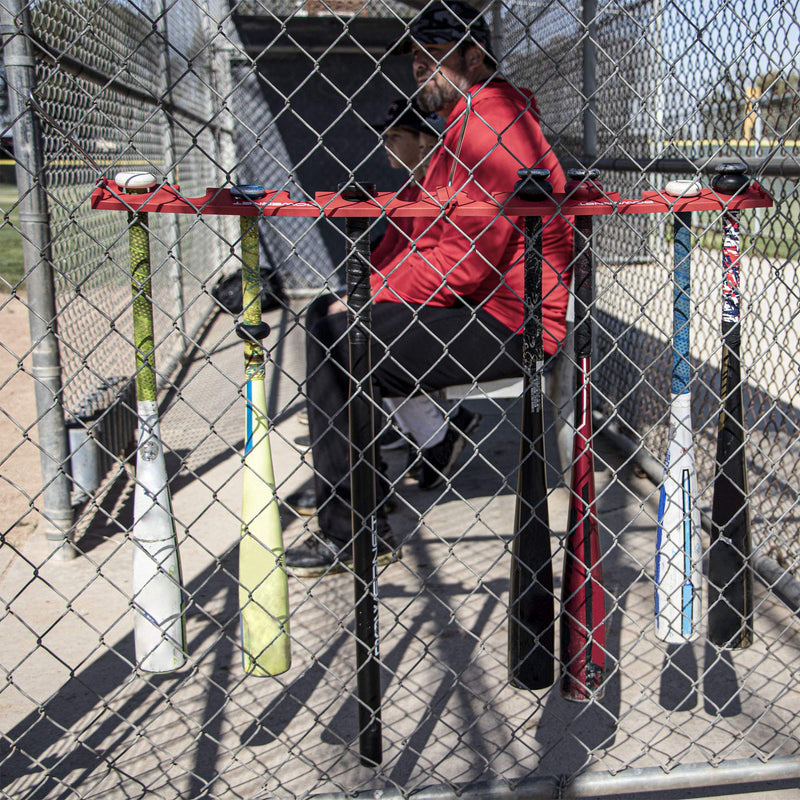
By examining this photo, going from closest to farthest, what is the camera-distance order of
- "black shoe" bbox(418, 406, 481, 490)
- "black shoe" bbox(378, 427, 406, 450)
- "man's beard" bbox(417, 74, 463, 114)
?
"man's beard" bbox(417, 74, 463, 114) → "black shoe" bbox(418, 406, 481, 490) → "black shoe" bbox(378, 427, 406, 450)

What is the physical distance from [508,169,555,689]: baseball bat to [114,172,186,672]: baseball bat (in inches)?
31.5

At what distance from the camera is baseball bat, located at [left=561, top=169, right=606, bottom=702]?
205 cm

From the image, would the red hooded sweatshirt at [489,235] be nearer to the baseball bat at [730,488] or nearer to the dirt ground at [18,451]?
the baseball bat at [730,488]

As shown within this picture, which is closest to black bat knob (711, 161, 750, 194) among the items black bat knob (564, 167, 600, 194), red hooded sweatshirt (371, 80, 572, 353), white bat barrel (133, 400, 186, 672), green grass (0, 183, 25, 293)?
black bat knob (564, 167, 600, 194)

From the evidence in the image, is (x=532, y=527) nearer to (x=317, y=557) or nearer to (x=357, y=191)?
(x=357, y=191)

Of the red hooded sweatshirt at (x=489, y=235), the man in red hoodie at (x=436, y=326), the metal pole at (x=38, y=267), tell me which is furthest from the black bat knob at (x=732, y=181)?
the metal pole at (x=38, y=267)

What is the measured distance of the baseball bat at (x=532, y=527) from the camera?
1.95 m

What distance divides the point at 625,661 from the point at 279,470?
2.08 metres

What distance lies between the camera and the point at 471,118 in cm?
292

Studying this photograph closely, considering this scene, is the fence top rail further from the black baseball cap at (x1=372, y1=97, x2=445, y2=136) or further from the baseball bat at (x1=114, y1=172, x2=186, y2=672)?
the black baseball cap at (x1=372, y1=97, x2=445, y2=136)

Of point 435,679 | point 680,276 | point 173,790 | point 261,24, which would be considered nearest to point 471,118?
point 680,276

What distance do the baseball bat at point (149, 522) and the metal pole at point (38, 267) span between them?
0.88 meters

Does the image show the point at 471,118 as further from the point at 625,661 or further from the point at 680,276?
the point at 625,661

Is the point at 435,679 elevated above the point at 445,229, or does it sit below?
below
